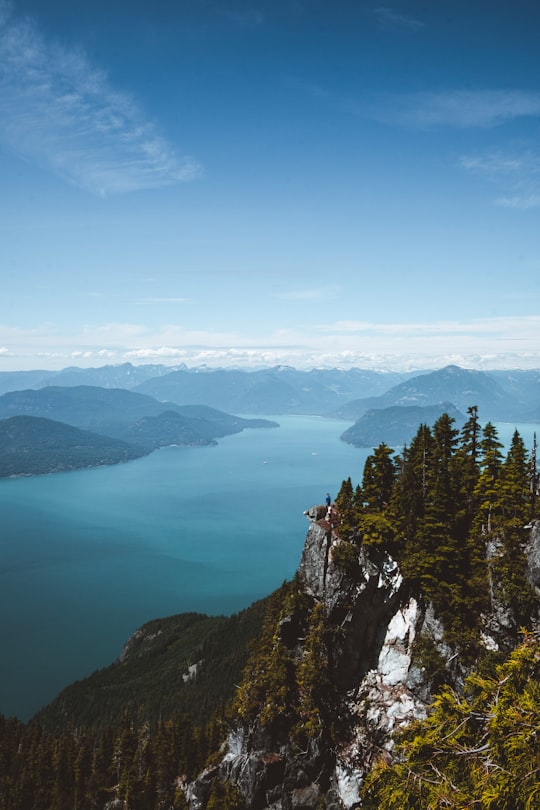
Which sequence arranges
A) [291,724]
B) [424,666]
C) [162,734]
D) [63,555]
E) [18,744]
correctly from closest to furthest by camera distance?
[424,666], [291,724], [162,734], [18,744], [63,555]

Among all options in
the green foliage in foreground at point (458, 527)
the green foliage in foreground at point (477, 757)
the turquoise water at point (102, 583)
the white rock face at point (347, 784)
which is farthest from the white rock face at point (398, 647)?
the turquoise water at point (102, 583)

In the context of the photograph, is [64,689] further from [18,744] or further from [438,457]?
[438,457]

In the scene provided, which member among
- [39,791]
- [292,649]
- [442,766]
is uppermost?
[442,766]

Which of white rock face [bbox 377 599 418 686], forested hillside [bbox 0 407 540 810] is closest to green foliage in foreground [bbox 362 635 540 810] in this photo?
forested hillside [bbox 0 407 540 810]

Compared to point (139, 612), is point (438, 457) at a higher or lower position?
higher

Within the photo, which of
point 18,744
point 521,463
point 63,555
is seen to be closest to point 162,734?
point 18,744

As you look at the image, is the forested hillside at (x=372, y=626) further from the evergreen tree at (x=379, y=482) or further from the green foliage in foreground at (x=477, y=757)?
the green foliage in foreground at (x=477, y=757)
